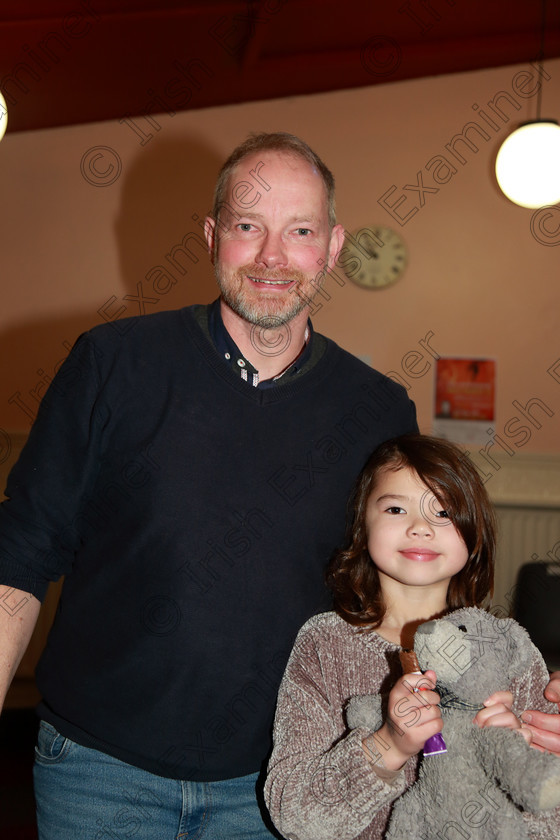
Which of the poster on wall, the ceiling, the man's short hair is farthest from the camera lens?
the poster on wall

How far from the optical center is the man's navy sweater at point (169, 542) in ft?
3.95

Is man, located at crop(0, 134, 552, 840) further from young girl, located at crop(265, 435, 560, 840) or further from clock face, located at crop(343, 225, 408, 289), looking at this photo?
clock face, located at crop(343, 225, 408, 289)

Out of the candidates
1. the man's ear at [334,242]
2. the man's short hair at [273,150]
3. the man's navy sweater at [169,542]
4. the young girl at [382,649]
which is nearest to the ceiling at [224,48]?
the man's short hair at [273,150]

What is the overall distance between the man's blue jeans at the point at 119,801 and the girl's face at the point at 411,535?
46cm

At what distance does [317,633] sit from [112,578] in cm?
36

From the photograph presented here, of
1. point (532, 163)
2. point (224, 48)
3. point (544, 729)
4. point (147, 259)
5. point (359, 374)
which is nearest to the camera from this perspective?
point (544, 729)

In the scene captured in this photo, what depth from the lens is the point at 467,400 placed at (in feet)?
11.6

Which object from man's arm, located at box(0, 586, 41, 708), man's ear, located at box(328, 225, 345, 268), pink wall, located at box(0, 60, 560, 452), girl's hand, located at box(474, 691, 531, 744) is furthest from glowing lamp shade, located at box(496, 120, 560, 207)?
man's arm, located at box(0, 586, 41, 708)

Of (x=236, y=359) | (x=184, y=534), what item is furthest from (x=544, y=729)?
(x=236, y=359)

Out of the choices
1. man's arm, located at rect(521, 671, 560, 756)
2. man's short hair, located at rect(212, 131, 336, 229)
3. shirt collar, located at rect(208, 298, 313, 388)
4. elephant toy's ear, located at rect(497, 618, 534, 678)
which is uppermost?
man's short hair, located at rect(212, 131, 336, 229)

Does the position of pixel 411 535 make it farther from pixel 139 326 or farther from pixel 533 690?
pixel 139 326

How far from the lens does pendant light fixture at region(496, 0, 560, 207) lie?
2.90 meters

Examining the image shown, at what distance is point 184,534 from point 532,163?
7.86 feet

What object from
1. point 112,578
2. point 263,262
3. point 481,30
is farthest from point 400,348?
point 112,578
